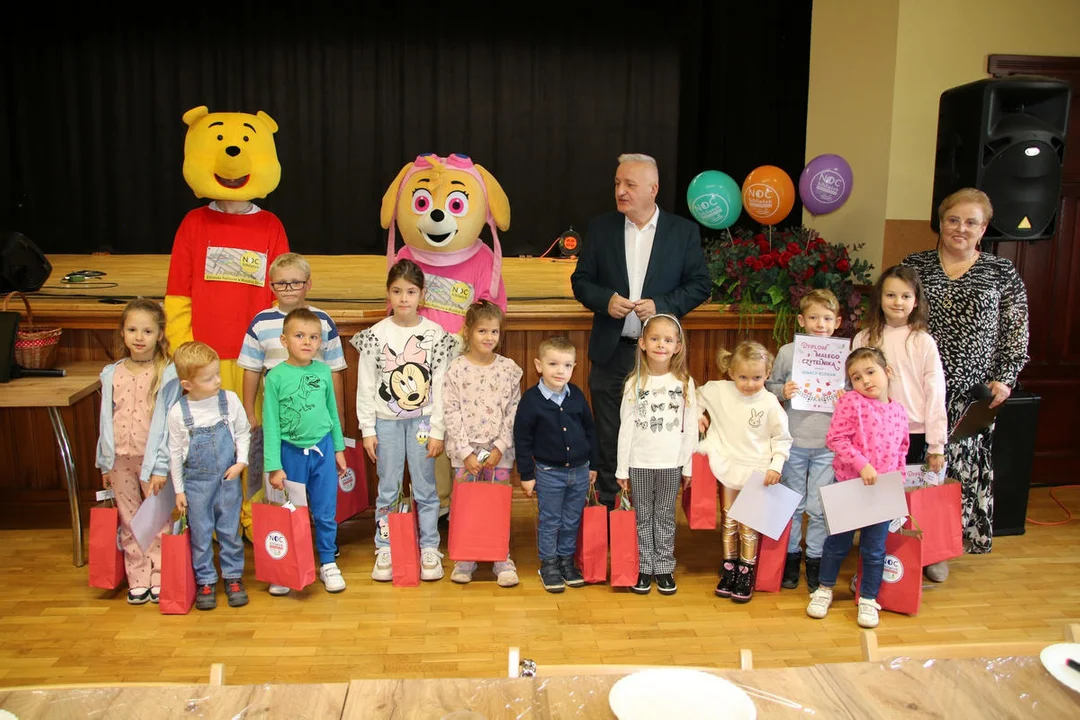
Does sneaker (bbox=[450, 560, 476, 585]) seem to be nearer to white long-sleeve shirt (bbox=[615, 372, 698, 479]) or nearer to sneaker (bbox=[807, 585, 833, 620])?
white long-sleeve shirt (bbox=[615, 372, 698, 479])

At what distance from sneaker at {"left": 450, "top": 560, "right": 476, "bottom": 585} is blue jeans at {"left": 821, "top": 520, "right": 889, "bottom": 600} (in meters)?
1.35

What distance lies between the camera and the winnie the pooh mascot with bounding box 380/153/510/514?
3.62 metres

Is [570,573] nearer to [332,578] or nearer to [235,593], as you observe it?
[332,578]

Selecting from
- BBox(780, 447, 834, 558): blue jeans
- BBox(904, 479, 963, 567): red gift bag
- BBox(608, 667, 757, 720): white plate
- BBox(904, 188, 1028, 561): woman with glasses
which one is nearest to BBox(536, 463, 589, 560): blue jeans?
BBox(780, 447, 834, 558): blue jeans

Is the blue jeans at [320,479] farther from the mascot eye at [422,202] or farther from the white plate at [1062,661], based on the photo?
the white plate at [1062,661]

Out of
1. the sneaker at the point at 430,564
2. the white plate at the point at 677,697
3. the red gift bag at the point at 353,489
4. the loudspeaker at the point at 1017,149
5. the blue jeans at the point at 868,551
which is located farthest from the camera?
the red gift bag at the point at 353,489

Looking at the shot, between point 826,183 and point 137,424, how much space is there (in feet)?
11.2

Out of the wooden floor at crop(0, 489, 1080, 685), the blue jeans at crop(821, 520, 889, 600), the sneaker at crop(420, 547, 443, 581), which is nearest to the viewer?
the wooden floor at crop(0, 489, 1080, 685)

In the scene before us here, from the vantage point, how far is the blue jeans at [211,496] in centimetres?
311

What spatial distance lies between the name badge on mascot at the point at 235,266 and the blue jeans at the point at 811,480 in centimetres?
220

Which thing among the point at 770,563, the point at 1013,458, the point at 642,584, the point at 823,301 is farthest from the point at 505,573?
the point at 1013,458

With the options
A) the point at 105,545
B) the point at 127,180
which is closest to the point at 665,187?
the point at 127,180

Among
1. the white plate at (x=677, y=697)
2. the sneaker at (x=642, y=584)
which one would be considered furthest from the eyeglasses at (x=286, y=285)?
the white plate at (x=677, y=697)

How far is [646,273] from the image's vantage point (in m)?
3.58
